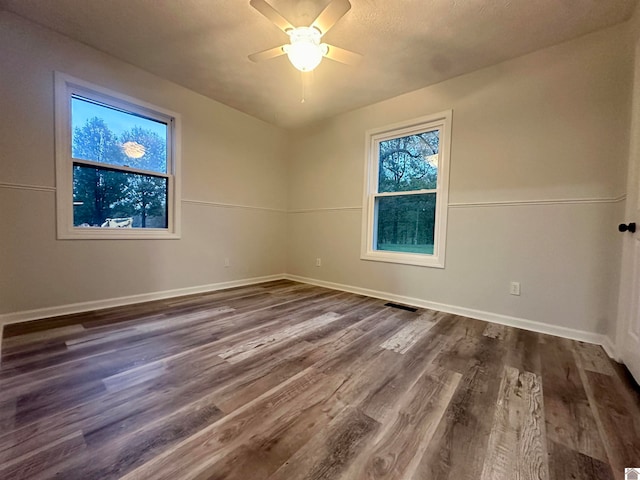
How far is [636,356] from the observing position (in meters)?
1.58

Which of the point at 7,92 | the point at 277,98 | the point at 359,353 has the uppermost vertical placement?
the point at 277,98

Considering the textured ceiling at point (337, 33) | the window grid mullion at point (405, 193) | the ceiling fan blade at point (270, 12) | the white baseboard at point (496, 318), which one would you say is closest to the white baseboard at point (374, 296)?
the white baseboard at point (496, 318)

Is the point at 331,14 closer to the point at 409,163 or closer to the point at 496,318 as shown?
the point at 409,163

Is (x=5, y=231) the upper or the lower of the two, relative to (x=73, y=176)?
lower

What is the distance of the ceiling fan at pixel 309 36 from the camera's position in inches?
65.7

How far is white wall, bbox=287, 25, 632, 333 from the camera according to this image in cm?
213

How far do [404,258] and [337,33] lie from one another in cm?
239

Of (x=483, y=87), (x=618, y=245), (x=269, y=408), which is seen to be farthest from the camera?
(x=483, y=87)

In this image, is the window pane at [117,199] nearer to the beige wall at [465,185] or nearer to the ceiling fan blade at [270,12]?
the beige wall at [465,185]

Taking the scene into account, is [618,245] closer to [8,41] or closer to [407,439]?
[407,439]

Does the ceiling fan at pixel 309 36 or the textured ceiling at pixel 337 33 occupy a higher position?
the textured ceiling at pixel 337 33

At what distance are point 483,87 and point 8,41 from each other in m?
4.22

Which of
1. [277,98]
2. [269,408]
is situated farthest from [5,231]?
[277,98]

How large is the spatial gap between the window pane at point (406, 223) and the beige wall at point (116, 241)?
1.84 m
